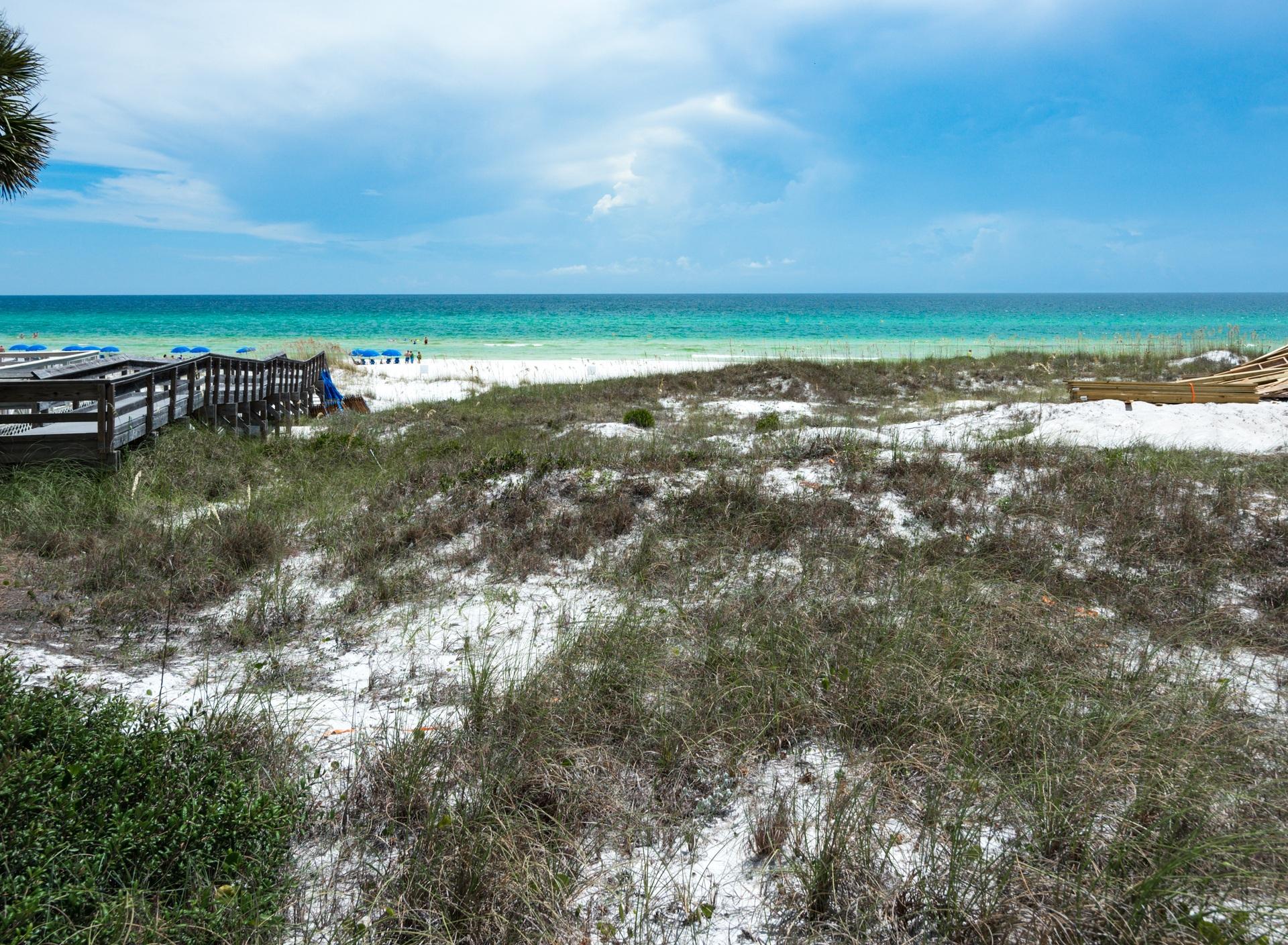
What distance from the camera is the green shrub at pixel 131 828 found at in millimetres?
2379

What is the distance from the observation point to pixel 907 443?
10.3 m

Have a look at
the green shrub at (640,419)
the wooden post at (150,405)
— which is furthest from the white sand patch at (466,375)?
the wooden post at (150,405)

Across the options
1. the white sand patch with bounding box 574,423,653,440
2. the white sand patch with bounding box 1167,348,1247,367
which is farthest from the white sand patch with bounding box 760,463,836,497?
the white sand patch with bounding box 1167,348,1247,367

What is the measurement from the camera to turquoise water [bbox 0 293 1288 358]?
43.9 meters

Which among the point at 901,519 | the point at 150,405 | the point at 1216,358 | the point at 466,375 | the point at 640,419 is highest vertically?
the point at 1216,358

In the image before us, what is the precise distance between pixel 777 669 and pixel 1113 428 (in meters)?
10.6

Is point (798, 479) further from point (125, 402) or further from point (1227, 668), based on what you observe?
point (125, 402)

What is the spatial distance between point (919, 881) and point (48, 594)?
6709mm

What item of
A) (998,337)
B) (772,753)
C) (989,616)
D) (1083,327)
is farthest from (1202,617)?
(1083,327)

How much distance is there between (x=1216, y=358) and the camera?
22.9 metres

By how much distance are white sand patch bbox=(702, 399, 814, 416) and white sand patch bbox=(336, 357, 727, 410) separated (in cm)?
617

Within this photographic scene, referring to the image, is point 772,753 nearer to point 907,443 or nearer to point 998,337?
point 907,443

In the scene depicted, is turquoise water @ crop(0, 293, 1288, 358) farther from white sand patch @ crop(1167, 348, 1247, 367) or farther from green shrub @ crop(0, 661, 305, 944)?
green shrub @ crop(0, 661, 305, 944)

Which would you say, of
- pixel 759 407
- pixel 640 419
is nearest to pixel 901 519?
pixel 640 419
